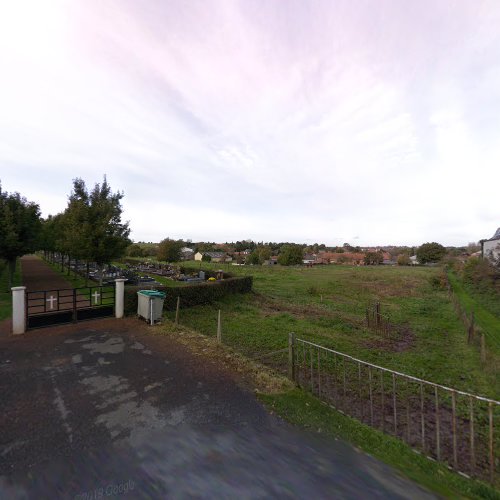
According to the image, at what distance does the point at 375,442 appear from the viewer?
3.96 meters

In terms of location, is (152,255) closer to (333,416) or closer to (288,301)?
(288,301)

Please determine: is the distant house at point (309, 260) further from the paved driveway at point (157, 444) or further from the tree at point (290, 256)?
the paved driveway at point (157, 444)

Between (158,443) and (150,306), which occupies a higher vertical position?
(150,306)

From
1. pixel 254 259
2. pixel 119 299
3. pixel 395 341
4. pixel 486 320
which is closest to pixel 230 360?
pixel 119 299

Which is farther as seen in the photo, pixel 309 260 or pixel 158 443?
pixel 309 260

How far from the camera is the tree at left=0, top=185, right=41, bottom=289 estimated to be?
50.6 ft

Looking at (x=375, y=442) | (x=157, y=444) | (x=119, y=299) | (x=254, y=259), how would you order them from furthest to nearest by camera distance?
(x=254, y=259)
(x=119, y=299)
(x=375, y=442)
(x=157, y=444)

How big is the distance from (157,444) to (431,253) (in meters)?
100

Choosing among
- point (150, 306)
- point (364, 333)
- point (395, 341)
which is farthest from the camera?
point (364, 333)

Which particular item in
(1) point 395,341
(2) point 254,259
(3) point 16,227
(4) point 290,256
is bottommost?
(1) point 395,341

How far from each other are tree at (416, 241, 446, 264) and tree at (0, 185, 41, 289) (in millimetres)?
97971

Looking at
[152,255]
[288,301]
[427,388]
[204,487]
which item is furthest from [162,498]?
[152,255]

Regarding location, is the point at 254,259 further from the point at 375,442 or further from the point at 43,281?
the point at 375,442

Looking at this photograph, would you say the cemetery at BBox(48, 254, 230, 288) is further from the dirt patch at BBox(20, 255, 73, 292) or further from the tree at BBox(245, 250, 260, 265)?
the tree at BBox(245, 250, 260, 265)
